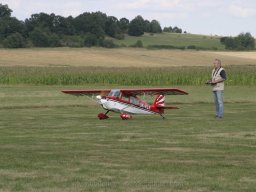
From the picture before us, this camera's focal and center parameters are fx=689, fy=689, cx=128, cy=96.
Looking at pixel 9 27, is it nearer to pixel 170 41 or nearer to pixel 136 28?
pixel 170 41

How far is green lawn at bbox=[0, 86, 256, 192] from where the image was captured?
847 cm

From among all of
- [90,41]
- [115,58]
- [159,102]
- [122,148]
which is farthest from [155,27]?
[122,148]

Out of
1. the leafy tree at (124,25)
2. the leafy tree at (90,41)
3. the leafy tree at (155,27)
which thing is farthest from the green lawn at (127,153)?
the leafy tree at (155,27)

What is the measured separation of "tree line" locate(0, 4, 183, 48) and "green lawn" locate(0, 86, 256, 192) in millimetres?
69952

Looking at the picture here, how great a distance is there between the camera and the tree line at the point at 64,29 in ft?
294

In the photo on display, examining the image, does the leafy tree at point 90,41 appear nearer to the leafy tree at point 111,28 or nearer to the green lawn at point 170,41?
the green lawn at point 170,41

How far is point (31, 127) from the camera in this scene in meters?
16.3

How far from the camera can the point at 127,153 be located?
11.2 m

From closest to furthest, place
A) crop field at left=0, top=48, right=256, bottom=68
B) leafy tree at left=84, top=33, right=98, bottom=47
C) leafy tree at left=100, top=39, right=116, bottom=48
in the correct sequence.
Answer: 1. crop field at left=0, top=48, right=256, bottom=68
2. leafy tree at left=100, top=39, right=116, bottom=48
3. leafy tree at left=84, top=33, right=98, bottom=47

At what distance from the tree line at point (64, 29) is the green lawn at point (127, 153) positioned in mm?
69952

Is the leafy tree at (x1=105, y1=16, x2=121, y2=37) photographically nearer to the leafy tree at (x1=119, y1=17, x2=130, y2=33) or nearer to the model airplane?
the leafy tree at (x1=119, y1=17, x2=130, y2=33)

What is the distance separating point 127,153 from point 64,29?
90192 mm

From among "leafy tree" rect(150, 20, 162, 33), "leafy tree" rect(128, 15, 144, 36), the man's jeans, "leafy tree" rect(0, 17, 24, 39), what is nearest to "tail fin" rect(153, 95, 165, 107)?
the man's jeans

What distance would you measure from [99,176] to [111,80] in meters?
36.1
